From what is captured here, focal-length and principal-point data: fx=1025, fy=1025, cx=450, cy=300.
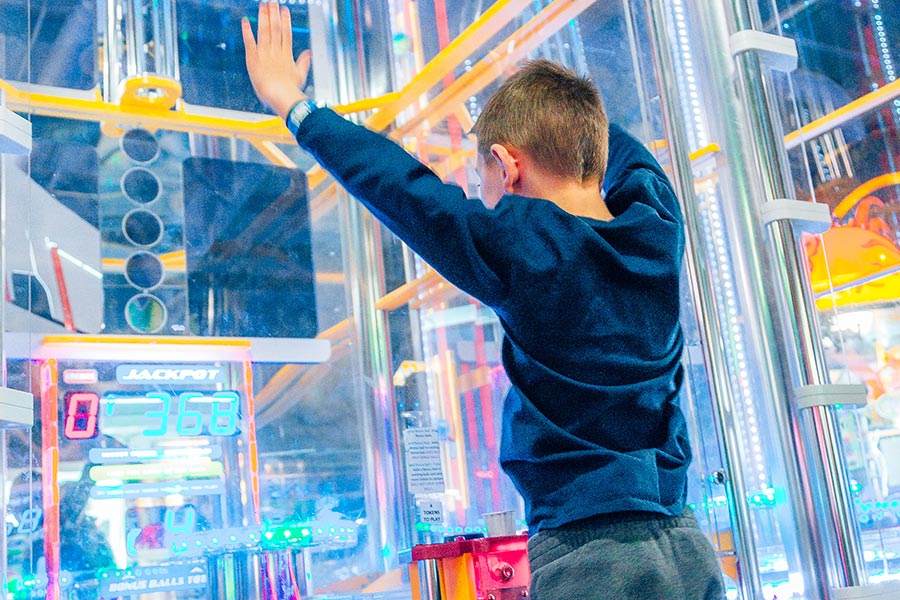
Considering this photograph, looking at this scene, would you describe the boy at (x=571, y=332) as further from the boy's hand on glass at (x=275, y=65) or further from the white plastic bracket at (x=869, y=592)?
the white plastic bracket at (x=869, y=592)

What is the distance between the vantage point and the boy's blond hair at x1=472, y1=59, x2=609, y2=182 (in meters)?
1.07

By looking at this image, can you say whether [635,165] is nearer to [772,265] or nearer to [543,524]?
[543,524]

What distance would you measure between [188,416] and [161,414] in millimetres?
89

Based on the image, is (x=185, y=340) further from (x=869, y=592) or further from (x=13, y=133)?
(x=869, y=592)

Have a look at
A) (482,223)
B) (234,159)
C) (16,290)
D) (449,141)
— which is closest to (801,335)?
(482,223)

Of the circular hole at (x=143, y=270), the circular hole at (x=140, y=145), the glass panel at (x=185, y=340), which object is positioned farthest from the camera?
the circular hole at (x=140, y=145)

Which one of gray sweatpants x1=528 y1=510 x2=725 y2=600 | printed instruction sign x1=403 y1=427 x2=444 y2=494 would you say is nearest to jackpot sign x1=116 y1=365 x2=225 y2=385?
printed instruction sign x1=403 y1=427 x2=444 y2=494

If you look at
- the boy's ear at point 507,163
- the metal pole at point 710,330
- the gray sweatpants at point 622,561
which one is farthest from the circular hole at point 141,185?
the gray sweatpants at point 622,561

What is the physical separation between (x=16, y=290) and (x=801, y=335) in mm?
1428

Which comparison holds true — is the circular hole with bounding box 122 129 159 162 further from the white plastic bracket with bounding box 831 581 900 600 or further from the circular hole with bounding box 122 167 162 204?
the white plastic bracket with bounding box 831 581 900 600

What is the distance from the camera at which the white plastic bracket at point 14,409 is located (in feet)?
4.87

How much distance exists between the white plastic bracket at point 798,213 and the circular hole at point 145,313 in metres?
2.27

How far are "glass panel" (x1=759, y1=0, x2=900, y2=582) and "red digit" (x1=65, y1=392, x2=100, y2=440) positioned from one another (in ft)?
7.35

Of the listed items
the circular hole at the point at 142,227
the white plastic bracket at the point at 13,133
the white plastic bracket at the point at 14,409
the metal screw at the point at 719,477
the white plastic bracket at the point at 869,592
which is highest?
the circular hole at the point at 142,227
